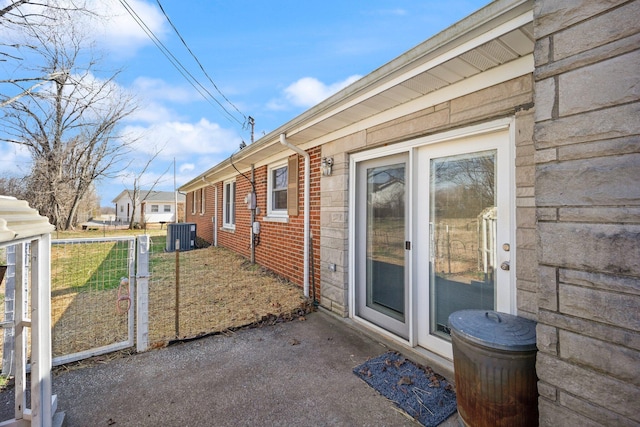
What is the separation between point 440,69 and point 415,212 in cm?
139

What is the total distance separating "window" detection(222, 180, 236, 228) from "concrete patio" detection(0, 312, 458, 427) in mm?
6485

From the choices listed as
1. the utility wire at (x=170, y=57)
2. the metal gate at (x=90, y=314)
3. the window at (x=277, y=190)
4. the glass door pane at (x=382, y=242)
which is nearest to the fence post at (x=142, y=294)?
the metal gate at (x=90, y=314)

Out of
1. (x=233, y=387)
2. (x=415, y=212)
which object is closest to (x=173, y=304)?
(x=233, y=387)

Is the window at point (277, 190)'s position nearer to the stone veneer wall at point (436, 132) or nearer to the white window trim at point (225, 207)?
the stone veneer wall at point (436, 132)

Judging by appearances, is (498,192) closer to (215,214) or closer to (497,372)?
(497,372)

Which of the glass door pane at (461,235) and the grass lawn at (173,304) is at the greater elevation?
the glass door pane at (461,235)

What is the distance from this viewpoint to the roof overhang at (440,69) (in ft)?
6.20

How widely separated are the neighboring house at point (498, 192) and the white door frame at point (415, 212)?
0.02 metres

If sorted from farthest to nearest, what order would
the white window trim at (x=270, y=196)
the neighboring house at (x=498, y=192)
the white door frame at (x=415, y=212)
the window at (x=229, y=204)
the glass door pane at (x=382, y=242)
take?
the window at (x=229, y=204) → the white window trim at (x=270, y=196) → the glass door pane at (x=382, y=242) → the white door frame at (x=415, y=212) → the neighboring house at (x=498, y=192)

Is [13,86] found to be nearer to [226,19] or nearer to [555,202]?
[226,19]

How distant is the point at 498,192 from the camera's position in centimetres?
249

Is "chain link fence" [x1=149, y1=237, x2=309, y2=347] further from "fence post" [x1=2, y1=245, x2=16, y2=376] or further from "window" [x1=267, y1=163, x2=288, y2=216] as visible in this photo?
"window" [x1=267, y1=163, x2=288, y2=216]

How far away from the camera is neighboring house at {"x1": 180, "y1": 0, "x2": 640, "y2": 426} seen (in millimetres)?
1293

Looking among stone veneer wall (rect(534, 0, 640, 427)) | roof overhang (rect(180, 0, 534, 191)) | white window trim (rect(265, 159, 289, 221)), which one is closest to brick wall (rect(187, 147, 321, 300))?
white window trim (rect(265, 159, 289, 221))
